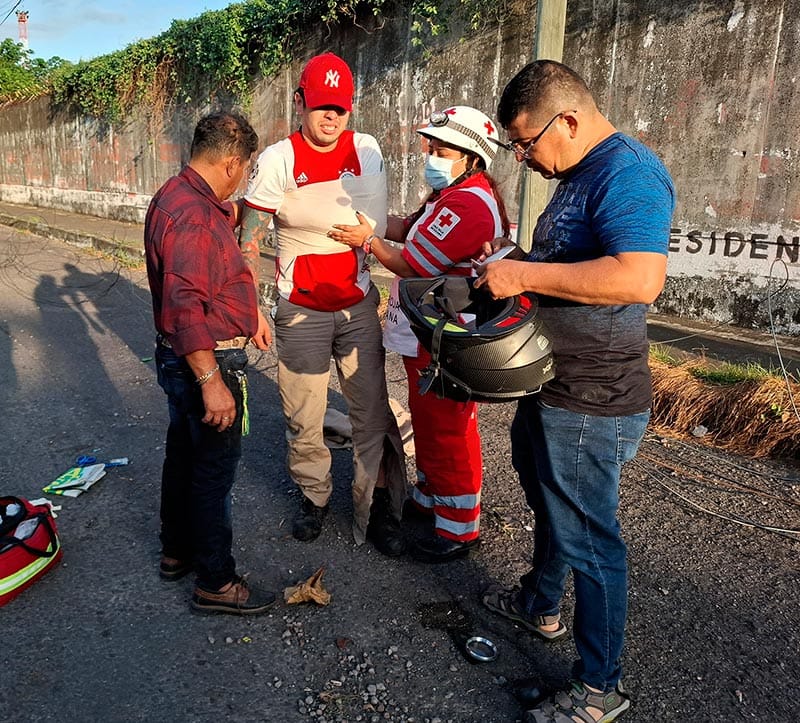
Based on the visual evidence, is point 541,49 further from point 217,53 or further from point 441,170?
point 217,53

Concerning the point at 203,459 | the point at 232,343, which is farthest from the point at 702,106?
the point at 203,459

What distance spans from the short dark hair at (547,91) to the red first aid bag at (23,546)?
8.74 feet

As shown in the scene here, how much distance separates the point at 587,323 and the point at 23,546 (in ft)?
8.36

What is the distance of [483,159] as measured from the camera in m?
3.05

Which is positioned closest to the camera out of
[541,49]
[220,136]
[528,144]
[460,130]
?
[528,144]

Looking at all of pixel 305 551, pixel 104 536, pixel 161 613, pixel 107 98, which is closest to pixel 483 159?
pixel 305 551

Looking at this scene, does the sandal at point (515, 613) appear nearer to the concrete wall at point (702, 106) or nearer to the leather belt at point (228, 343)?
the leather belt at point (228, 343)

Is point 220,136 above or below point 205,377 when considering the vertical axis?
above

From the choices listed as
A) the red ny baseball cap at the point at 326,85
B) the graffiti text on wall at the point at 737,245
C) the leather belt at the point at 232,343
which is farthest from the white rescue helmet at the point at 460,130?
the graffiti text on wall at the point at 737,245

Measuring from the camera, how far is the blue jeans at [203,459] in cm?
272

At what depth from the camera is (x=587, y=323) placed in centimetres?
210

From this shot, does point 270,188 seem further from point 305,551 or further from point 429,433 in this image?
point 305,551

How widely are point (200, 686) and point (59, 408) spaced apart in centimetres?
333

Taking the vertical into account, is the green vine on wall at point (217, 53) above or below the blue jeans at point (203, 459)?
above
